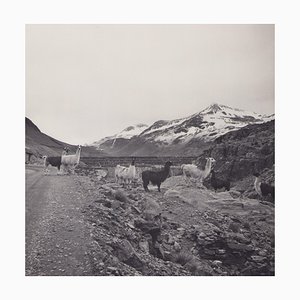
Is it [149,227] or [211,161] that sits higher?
[211,161]

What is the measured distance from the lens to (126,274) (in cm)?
373

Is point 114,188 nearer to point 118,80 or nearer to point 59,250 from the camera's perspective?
point 59,250

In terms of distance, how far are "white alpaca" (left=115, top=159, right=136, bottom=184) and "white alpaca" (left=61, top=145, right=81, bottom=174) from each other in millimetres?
433

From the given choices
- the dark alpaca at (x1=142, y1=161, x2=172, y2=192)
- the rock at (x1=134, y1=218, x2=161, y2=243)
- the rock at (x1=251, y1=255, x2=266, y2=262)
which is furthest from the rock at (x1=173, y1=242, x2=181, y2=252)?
the rock at (x1=251, y1=255, x2=266, y2=262)

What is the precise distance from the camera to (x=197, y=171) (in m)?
4.02

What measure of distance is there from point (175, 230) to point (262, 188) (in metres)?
0.96

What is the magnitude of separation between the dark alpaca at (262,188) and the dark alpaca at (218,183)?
280mm

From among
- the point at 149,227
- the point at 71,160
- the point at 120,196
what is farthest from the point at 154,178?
the point at 71,160

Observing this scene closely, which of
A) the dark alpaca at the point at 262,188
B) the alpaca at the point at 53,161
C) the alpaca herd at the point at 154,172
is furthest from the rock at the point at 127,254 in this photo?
the dark alpaca at the point at 262,188

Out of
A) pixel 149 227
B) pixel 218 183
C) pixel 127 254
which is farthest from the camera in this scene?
pixel 218 183

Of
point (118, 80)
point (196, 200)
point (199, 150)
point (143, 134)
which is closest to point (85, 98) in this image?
point (118, 80)

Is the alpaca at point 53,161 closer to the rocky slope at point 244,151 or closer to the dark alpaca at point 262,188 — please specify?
the rocky slope at point 244,151

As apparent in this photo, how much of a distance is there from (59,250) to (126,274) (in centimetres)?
67

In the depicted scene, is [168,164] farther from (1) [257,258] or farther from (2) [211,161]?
(1) [257,258]
